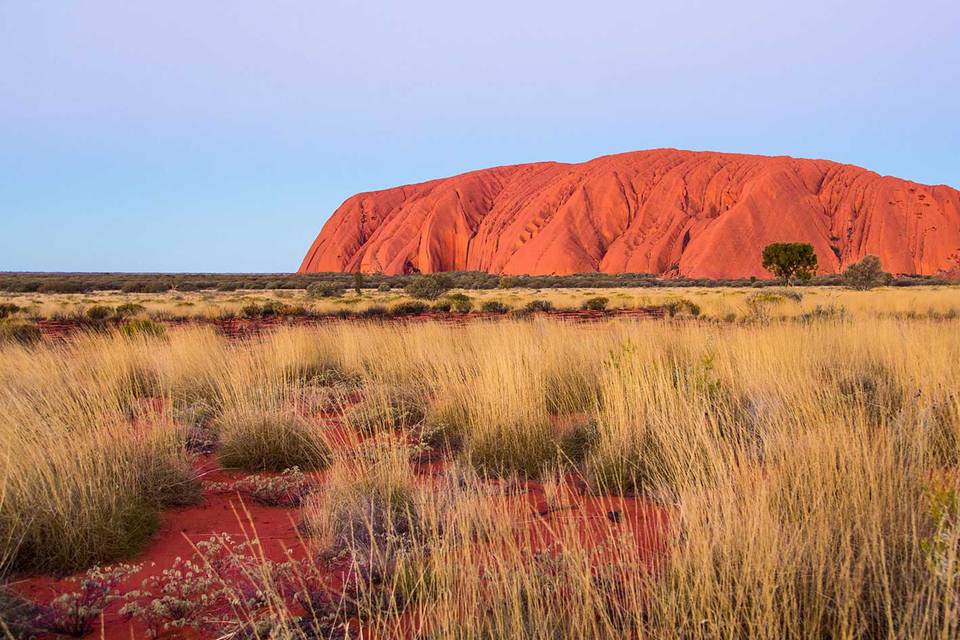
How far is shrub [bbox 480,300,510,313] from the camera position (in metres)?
20.6

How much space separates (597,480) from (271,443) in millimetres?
2668

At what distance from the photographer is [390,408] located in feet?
16.2

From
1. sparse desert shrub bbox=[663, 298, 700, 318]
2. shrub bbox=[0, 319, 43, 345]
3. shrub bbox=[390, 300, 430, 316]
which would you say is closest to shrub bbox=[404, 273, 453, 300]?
shrub bbox=[390, 300, 430, 316]

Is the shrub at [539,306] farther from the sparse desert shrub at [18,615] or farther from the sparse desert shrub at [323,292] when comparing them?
the sparse desert shrub at [18,615]

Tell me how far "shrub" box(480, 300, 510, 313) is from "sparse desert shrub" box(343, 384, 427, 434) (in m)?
14.3

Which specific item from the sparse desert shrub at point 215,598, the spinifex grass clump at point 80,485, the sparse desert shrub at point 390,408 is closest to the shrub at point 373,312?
the sparse desert shrub at point 390,408

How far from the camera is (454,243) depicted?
87000 millimetres

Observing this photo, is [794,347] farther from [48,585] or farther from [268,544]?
[48,585]

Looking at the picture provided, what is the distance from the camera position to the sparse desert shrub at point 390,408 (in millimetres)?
5105

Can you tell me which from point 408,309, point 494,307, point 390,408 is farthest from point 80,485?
point 494,307

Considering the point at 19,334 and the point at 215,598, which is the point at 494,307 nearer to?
the point at 19,334

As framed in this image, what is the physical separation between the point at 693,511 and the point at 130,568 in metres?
2.53

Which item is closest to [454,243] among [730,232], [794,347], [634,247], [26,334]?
[634,247]

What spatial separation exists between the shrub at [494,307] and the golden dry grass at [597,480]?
12.8 meters
